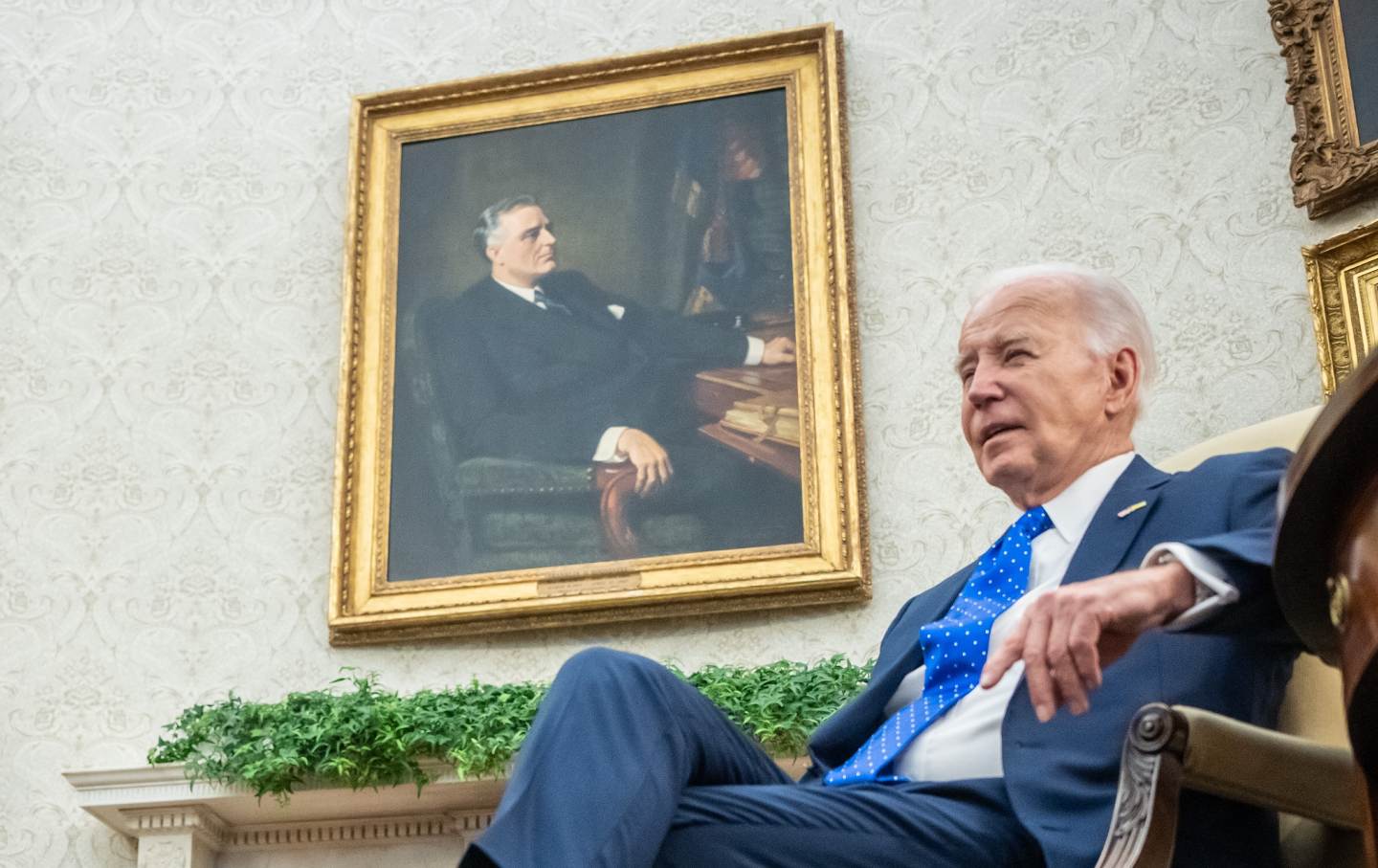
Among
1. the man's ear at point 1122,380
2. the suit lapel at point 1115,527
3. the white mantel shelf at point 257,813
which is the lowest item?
the white mantel shelf at point 257,813

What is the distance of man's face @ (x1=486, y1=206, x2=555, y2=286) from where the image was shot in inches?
181

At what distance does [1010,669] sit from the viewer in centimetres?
202

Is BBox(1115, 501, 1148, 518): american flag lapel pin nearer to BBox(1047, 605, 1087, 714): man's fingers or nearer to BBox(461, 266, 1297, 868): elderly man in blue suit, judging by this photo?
BBox(461, 266, 1297, 868): elderly man in blue suit

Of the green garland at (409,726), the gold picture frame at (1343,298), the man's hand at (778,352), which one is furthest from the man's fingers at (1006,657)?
the man's hand at (778,352)

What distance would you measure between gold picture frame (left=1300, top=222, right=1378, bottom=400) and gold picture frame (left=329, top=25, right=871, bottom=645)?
1.08 m

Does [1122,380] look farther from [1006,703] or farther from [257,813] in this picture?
[257,813]

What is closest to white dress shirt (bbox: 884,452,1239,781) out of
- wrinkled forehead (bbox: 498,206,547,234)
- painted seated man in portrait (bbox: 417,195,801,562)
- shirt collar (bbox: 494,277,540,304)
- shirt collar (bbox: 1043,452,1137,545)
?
shirt collar (bbox: 1043,452,1137,545)

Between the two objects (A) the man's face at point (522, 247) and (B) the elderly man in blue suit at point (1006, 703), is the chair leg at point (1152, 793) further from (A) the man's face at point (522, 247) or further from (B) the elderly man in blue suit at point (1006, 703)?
(A) the man's face at point (522, 247)

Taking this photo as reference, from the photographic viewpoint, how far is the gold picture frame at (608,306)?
13.6 ft

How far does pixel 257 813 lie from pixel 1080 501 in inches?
95.5

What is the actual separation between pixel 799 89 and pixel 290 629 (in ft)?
6.37

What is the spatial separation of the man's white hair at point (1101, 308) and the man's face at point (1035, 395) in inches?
0.5

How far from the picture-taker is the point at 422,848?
401 centimetres

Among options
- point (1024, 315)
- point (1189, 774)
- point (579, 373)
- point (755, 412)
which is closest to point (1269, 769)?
point (1189, 774)
